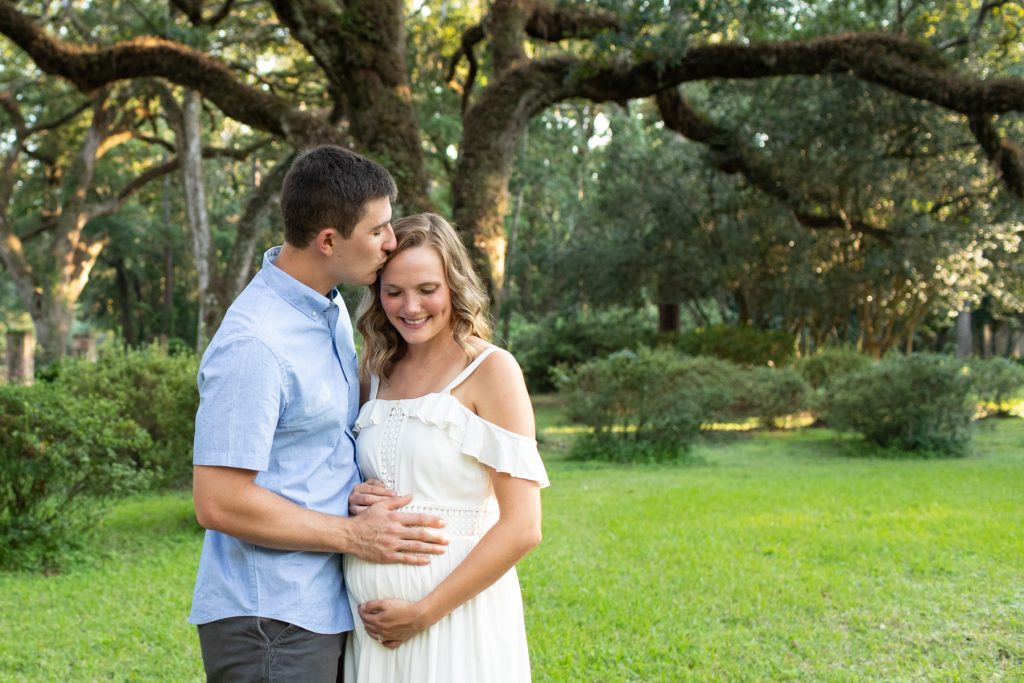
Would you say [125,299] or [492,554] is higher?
[125,299]

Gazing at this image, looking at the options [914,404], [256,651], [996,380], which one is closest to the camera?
[256,651]

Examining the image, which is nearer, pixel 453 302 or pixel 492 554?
pixel 492 554

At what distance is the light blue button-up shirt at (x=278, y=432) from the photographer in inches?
88.0

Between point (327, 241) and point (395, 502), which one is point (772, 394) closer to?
point (395, 502)

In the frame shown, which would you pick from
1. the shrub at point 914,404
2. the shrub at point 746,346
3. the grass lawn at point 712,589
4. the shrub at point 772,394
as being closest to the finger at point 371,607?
the grass lawn at point 712,589

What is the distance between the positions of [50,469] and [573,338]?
18.3m

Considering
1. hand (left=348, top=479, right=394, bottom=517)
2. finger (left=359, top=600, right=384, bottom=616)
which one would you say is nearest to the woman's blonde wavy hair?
hand (left=348, top=479, right=394, bottom=517)

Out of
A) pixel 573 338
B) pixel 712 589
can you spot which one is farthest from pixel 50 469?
pixel 573 338

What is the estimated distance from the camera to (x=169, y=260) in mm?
31734

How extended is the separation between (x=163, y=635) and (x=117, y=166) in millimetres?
24502

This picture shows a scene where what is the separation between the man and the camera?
7.38ft

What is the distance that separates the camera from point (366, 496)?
253 cm

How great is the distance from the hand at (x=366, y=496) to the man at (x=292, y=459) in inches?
1.0

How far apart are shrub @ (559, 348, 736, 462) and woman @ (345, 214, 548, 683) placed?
10689mm
